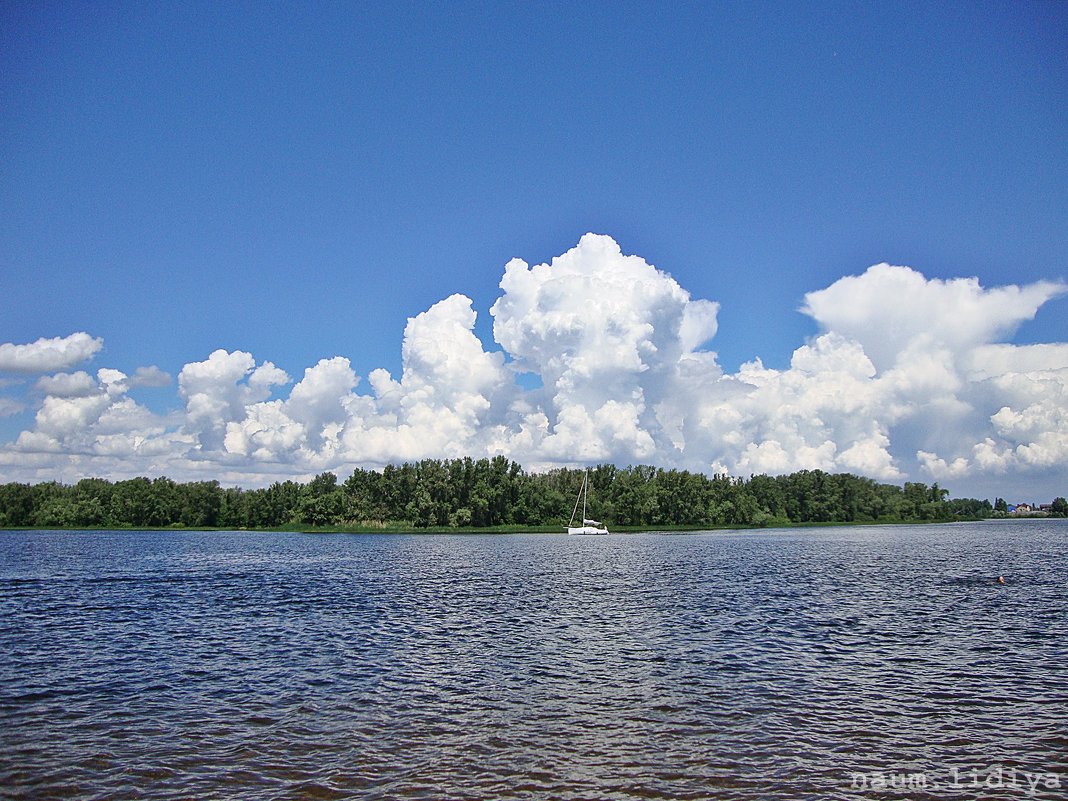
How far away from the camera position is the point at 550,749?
19594 millimetres

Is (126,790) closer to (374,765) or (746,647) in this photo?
(374,765)

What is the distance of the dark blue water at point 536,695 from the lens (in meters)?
17.7

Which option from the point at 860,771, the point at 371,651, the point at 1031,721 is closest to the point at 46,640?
the point at 371,651

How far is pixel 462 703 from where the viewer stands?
24.3 meters

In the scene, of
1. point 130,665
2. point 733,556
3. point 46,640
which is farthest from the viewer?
point 733,556

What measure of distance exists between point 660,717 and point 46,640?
29798 mm

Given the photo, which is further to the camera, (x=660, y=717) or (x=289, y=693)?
(x=289, y=693)

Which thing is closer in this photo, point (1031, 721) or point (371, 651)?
point (1031, 721)

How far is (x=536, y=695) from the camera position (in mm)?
25156

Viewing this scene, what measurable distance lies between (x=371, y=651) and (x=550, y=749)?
1576 cm

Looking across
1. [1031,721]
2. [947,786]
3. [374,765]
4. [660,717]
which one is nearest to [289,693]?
[374,765]

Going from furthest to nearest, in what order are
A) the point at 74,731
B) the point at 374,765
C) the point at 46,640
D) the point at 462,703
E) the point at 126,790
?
the point at 46,640 → the point at 462,703 → the point at 74,731 → the point at 374,765 → the point at 126,790

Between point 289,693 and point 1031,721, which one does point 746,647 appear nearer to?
point 1031,721

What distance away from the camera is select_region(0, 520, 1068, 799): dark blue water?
17.7 metres
